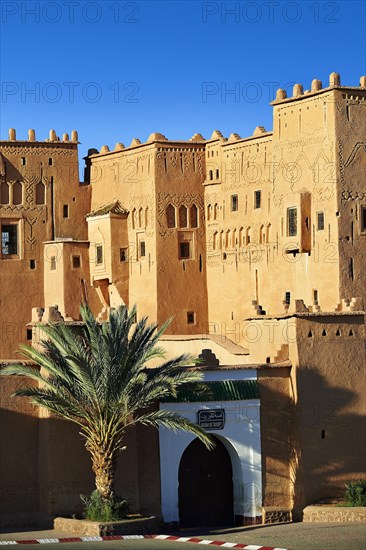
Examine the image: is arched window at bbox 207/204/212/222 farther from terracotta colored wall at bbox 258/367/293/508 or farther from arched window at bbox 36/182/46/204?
terracotta colored wall at bbox 258/367/293/508

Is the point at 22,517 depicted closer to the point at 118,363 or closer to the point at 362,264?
the point at 118,363

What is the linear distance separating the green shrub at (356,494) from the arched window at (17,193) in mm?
18303

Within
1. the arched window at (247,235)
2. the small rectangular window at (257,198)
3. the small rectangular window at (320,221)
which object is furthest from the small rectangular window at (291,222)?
the arched window at (247,235)

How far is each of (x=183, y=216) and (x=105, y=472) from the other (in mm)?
16389

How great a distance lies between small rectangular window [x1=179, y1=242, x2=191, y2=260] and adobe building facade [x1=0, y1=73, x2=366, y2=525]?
0.11 metres

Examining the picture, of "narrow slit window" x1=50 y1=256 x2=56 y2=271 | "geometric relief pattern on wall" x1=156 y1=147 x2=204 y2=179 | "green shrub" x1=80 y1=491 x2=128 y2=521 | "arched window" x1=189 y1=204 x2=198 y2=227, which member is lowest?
"green shrub" x1=80 y1=491 x2=128 y2=521

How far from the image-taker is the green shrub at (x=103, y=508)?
34.9 meters

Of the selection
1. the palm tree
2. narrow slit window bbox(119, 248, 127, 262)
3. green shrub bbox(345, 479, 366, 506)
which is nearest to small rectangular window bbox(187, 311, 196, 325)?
narrow slit window bbox(119, 248, 127, 262)

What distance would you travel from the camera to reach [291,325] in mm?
37719

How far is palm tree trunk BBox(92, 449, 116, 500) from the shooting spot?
116 ft

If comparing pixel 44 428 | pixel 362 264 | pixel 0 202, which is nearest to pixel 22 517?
pixel 44 428

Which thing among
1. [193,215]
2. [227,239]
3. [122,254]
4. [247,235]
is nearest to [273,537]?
[247,235]

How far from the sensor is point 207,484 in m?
37.5

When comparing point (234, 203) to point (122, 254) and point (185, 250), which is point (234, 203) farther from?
point (122, 254)
